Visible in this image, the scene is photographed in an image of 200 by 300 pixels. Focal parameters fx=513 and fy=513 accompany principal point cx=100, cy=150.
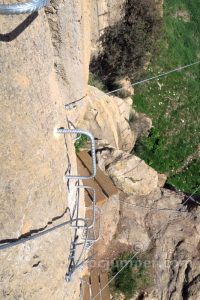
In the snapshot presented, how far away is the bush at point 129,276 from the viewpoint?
6.77m

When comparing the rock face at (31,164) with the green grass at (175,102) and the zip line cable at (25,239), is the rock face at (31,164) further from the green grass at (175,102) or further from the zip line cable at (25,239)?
the green grass at (175,102)

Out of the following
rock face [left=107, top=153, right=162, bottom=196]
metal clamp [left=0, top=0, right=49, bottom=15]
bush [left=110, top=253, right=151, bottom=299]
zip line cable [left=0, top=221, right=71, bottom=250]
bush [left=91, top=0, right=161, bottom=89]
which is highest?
metal clamp [left=0, top=0, right=49, bottom=15]

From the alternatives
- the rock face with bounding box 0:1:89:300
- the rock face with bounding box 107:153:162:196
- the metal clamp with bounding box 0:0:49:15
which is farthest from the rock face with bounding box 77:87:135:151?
the metal clamp with bounding box 0:0:49:15

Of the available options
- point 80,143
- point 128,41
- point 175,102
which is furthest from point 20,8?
point 175,102

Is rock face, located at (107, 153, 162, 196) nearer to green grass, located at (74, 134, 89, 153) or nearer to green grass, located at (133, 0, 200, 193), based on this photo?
green grass, located at (74, 134, 89, 153)

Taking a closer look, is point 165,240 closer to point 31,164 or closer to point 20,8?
point 31,164

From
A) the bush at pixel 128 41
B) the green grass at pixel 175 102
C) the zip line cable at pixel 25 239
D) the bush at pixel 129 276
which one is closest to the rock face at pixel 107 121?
the bush at pixel 128 41

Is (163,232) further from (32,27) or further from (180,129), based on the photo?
(180,129)

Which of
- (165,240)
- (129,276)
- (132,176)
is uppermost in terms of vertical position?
(132,176)

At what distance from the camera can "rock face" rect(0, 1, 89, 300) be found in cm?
405

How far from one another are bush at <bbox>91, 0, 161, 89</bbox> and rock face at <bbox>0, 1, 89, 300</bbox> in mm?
6977

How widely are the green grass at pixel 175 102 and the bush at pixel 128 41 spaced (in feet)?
3.24

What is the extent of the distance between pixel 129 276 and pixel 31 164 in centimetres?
307

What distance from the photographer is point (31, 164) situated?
438 cm
